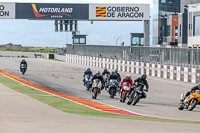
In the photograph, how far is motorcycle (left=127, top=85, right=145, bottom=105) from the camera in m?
21.8

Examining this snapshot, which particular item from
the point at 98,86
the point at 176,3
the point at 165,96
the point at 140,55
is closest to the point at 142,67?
the point at 140,55

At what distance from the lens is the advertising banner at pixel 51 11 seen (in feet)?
208

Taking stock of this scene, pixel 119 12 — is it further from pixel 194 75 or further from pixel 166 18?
pixel 194 75

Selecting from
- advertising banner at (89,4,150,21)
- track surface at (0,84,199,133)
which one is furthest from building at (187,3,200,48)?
track surface at (0,84,199,133)

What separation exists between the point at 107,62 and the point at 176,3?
3623 centimetres

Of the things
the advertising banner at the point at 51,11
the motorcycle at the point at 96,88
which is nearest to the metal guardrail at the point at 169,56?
the motorcycle at the point at 96,88

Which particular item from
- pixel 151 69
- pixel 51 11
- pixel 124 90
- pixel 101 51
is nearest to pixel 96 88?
pixel 124 90

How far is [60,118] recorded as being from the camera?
565 inches

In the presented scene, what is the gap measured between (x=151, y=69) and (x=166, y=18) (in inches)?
1720

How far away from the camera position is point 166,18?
3361 inches

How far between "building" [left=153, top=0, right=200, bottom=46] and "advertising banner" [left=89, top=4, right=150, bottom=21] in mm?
15461

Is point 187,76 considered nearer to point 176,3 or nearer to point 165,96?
point 165,96

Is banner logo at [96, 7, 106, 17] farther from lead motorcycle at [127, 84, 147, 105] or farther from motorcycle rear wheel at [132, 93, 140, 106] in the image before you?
motorcycle rear wheel at [132, 93, 140, 106]

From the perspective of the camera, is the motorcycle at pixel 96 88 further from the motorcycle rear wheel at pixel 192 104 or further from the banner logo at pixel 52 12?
the banner logo at pixel 52 12
